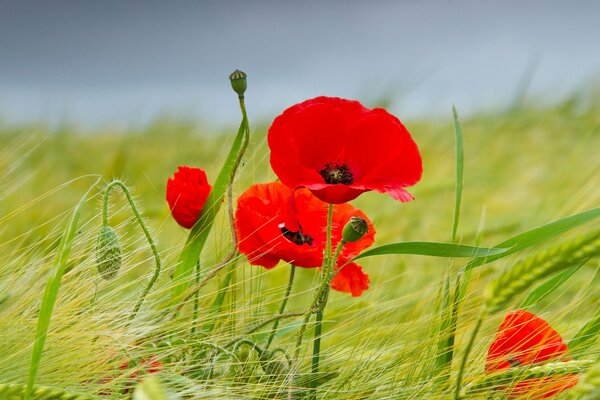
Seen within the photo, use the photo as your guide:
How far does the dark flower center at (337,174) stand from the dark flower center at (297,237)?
0.19ft

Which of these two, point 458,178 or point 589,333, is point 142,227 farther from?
point 589,333

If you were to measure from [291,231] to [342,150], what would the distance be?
3.1 inches

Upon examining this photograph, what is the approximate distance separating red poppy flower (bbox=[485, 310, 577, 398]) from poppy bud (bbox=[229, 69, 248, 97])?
0.80 ft

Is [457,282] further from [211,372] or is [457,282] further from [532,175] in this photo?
[532,175]

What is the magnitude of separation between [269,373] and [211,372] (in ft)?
0.14

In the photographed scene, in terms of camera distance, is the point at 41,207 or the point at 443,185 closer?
the point at 443,185

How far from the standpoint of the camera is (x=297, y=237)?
662 millimetres

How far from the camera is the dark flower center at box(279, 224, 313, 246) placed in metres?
0.66

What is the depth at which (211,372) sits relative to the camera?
62 cm

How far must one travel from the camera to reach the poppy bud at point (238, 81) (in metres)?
0.59

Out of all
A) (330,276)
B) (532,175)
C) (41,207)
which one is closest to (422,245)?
(330,276)

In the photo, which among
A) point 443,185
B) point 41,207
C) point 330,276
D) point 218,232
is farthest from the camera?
point 41,207

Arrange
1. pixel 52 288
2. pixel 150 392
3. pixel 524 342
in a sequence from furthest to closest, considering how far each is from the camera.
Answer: pixel 524 342
pixel 52 288
pixel 150 392

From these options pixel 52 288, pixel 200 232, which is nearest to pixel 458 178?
pixel 200 232
